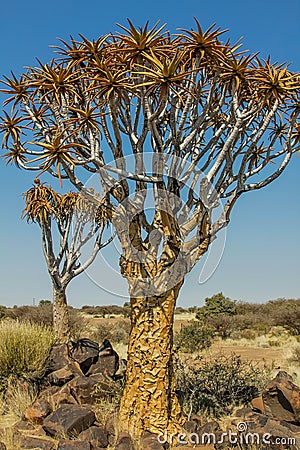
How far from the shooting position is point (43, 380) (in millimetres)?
8359

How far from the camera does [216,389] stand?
810 cm

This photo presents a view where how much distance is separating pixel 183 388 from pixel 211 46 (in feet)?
17.2

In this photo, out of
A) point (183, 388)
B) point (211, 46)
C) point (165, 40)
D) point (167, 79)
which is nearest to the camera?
point (167, 79)

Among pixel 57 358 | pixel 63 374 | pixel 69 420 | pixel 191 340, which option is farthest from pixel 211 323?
pixel 69 420

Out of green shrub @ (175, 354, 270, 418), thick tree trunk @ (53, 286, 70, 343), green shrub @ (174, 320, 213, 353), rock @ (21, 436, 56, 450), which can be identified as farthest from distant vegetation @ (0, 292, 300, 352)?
rock @ (21, 436, 56, 450)

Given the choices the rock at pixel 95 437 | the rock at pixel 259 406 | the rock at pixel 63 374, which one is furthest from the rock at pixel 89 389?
the rock at pixel 259 406

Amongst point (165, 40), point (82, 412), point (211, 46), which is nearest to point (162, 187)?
point (211, 46)

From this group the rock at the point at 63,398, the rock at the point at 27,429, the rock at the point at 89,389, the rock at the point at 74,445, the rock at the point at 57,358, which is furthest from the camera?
the rock at the point at 57,358

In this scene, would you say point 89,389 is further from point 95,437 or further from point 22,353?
point 22,353

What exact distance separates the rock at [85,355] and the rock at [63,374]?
0.81 feet

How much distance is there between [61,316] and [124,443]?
6.12 meters

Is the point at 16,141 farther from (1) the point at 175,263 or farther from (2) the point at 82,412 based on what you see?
(2) the point at 82,412

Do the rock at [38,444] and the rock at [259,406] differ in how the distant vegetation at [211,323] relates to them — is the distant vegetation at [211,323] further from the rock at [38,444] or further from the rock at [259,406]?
the rock at [38,444]

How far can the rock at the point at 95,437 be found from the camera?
6090 millimetres
